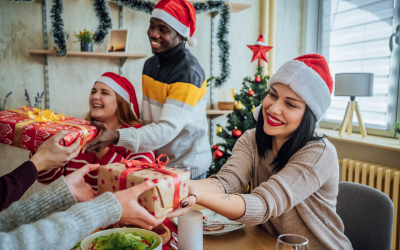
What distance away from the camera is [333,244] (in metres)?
1.18

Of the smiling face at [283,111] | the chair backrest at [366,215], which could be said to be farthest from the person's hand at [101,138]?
the chair backrest at [366,215]

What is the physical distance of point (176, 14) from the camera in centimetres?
178

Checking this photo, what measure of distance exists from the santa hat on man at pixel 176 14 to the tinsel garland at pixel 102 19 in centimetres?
115

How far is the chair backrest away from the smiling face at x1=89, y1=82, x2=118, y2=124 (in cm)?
133

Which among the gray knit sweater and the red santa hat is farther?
the red santa hat

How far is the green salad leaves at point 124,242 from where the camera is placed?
Result: 0.78 metres

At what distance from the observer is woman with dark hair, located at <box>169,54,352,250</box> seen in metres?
1.10

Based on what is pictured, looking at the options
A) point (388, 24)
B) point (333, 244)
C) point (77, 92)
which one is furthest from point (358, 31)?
point (77, 92)

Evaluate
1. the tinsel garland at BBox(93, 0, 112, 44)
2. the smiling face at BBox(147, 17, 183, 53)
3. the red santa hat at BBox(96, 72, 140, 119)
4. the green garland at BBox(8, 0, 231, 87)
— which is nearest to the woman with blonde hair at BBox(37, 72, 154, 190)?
the red santa hat at BBox(96, 72, 140, 119)

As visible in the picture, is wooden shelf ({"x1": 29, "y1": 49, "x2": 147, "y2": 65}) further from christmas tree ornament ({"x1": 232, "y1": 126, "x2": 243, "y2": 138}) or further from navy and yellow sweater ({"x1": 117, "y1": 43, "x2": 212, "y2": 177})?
christmas tree ornament ({"x1": 232, "y1": 126, "x2": 243, "y2": 138})

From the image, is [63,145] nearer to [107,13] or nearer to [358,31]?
[107,13]

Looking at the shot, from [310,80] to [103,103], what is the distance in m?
1.19

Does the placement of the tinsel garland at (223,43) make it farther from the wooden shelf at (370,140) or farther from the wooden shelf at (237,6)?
the wooden shelf at (370,140)

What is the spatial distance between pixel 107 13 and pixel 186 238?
2447 millimetres
